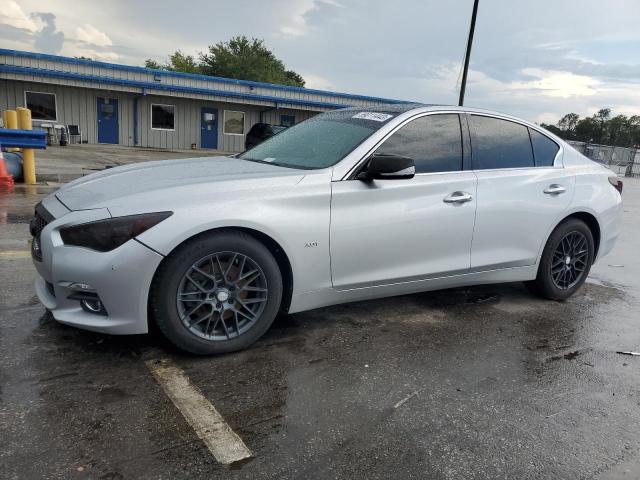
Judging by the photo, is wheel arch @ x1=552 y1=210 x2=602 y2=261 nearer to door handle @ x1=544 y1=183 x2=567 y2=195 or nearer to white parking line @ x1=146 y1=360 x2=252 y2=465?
door handle @ x1=544 y1=183 x2=567 y2=195

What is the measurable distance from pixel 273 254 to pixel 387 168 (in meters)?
0.91

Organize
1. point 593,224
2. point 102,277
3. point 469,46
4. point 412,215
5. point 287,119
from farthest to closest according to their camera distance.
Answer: point 287,119 → point 469,46 → point 593,224 → point 412,215 → point 102,277

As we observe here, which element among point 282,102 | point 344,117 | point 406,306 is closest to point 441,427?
point 406,306

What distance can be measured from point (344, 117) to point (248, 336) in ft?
6.47

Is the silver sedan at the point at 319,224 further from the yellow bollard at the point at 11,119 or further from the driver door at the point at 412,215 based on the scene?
the yellow bollard at the point at 11,119

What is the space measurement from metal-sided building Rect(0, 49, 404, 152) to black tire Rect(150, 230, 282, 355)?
23154mm

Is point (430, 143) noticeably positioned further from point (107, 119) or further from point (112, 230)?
point (107, 119)

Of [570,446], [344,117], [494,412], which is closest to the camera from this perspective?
[570,446]

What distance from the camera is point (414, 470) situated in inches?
88.1

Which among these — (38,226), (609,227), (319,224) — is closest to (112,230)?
(38,226)

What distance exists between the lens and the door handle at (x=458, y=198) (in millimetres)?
3787

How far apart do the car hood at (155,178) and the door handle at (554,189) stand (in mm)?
2240

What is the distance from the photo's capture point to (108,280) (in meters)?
2.76

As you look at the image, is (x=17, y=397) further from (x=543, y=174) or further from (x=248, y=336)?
(x=543, y=174)
